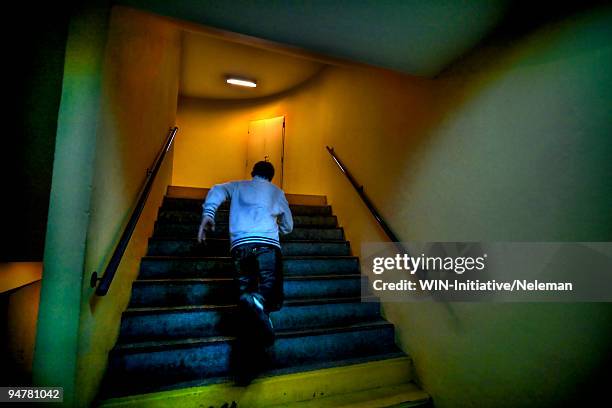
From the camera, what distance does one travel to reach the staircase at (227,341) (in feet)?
6.25

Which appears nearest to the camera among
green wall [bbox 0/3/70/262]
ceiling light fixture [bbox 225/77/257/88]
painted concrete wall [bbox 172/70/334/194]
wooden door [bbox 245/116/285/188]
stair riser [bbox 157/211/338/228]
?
green wall [bbox 0/3/70/262]

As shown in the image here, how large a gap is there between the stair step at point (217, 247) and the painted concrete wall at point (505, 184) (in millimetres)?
511

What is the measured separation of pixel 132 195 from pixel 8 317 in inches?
93.8

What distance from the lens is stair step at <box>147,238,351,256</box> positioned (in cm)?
291

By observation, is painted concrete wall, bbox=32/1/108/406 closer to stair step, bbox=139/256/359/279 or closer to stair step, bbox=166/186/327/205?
stair step, bbox=139/256/359/279

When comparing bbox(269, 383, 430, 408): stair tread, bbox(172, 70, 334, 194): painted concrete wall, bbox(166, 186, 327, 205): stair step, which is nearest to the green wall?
bbox(269, 383, 430, 408): stair tread

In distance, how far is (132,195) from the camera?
224 centimetres

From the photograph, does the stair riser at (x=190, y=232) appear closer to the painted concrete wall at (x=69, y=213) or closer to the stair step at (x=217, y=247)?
the stair step at (x=217, y=247)

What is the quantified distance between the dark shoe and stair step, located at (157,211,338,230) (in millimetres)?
1724

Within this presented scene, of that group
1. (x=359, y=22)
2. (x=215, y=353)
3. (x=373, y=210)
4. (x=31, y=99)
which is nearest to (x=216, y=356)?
(x=215, y=353)

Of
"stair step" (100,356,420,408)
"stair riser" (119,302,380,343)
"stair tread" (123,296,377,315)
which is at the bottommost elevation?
"stair step" (100,356,420,408)

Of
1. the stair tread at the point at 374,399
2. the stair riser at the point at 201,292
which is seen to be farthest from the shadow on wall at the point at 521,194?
the stair riser at the point at 201,292

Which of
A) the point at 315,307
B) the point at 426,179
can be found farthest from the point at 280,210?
the point at 426,179

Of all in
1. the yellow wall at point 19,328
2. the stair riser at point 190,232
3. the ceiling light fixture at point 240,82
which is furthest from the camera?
the ceiling light fixture at point 240,82
